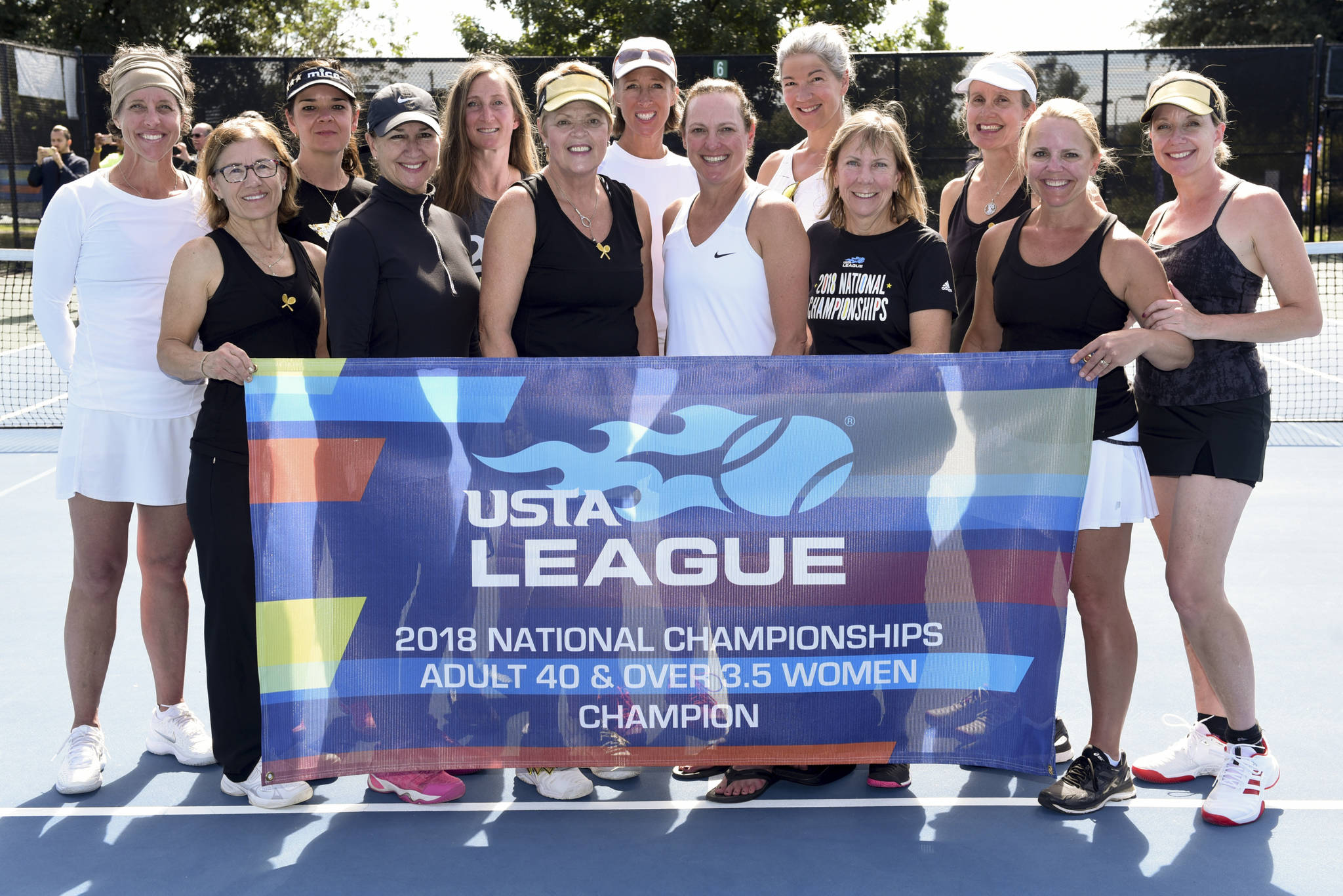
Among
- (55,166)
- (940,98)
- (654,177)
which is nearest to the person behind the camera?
(654,177)

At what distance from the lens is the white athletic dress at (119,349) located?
148 inches

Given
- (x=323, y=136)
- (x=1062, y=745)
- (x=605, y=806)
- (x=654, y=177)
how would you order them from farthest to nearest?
(x=654, y=177)
(x=323, y=136)
(x=1062, y=745)
(x=605, y=806)

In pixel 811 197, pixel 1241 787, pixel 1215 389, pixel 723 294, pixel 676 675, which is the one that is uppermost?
pixel 811 197

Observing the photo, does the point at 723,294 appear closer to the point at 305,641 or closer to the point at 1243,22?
the point at 305,641

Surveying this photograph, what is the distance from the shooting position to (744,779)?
12.3 feet

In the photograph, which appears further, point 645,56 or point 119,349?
point 645,56

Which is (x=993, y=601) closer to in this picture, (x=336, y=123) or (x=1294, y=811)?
(x=1294, y=811)

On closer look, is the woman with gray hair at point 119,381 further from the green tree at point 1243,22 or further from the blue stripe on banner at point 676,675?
the green tree at point 1243,22

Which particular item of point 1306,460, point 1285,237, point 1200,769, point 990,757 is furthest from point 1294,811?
point 1306,460

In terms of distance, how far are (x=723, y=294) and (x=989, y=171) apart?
1.24m

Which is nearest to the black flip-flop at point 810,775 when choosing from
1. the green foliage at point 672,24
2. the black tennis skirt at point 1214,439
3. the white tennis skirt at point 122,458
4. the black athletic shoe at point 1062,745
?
the black athletic shoe at point 1062,745

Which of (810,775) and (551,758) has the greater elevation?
(551,758)

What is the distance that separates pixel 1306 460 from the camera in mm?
8016

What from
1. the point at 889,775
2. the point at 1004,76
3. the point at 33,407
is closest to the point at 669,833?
the point at 889,775
